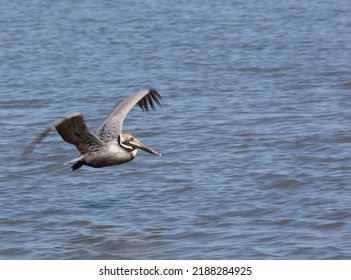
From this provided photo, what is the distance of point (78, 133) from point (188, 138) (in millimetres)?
3757

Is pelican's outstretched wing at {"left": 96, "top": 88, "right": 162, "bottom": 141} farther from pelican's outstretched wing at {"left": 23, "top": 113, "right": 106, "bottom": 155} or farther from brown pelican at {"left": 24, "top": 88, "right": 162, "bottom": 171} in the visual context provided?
pelican's outstretched wing at {"left": 23, "top": 113, "right": 106, "bottom": 155}

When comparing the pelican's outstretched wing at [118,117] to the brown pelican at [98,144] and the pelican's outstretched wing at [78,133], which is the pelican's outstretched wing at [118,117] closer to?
the brown pelican at [98,144]

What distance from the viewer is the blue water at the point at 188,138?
9.94m

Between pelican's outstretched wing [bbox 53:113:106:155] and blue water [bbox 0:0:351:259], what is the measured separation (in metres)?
0.79

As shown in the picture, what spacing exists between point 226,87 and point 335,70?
2.50m

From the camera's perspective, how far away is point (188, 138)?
1392 cm

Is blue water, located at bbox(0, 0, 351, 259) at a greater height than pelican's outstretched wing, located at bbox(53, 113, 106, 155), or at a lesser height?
lesser

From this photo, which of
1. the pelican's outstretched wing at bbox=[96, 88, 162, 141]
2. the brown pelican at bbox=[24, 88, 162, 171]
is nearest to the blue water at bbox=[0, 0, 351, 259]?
the brown pelican at bbox=[24, 88, 162, 171]

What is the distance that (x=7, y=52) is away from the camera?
21391 millimetres

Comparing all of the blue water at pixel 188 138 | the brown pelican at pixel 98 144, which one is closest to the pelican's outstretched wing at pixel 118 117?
the brown pelican at pixel 98 144

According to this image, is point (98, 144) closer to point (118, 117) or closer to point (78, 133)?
point (78, 133)

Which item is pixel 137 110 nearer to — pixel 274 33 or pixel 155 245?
pixel 155 245

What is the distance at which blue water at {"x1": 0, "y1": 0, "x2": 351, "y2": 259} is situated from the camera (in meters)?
9.94

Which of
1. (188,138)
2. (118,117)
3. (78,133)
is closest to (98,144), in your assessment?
(78,133)
